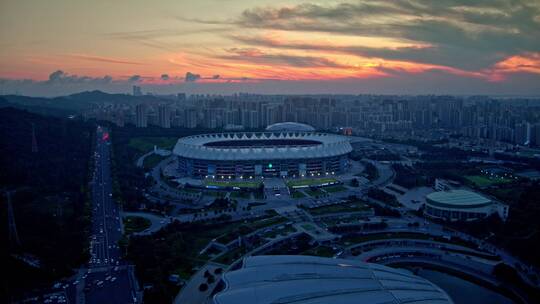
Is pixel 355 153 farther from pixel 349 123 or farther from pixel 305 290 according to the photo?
pixel 305 290

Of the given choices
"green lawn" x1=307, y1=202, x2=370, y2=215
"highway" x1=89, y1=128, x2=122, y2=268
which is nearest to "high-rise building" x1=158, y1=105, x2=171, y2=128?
"highway" x1=89, y1=128, x2=122, y2=268

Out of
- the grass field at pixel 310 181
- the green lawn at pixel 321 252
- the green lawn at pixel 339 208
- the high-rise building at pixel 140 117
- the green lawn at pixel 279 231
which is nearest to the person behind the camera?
the green lawn at pixel 321 252

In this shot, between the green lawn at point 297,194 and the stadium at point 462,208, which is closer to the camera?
the stadium at point 462,208

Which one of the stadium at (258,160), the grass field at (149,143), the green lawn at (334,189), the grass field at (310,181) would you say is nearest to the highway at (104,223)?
the stadium at (258,160)

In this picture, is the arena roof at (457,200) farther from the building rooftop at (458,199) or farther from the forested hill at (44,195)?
the forested hill at (44,195)

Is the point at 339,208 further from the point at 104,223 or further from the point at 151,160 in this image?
the point at 151,160

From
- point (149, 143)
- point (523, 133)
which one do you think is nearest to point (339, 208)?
point (149, 143)

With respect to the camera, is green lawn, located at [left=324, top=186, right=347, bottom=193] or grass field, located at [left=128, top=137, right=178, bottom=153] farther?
grass field, located at [left=128, top=137, right=178, bottom=153]

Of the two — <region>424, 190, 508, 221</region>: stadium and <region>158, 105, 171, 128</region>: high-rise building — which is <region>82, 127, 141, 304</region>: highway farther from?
<region>158, 105, 171, 128</region>: high-rise building
